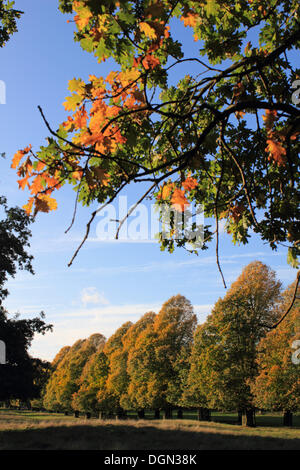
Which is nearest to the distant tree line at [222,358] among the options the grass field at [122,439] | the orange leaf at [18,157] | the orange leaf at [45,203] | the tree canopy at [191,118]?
the grass field at [122,439]

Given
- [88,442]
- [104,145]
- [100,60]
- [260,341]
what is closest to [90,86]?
[100,60]

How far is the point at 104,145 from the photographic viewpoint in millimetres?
4227

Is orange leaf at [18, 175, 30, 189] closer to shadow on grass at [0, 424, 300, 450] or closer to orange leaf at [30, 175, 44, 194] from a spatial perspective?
orange leaf at [30, 175, 44, 194]

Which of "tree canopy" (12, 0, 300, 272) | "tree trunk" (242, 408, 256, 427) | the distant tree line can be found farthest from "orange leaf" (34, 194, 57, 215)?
"tree trunk" (242, 408, 256, 427)

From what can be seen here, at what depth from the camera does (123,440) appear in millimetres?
17359

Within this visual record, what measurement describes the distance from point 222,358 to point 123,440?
17432 mm

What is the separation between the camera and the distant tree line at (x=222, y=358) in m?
30.4

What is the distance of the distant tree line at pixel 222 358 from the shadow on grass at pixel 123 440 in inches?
297

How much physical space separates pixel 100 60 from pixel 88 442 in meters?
16.5

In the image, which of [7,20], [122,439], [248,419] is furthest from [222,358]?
[7,20]

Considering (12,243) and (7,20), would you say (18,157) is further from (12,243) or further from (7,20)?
(12,243)

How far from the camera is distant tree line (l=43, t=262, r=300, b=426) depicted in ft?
99.8

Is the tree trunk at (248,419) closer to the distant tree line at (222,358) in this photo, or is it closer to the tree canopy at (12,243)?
the distant tree line at (222,358)

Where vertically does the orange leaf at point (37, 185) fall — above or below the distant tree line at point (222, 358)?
above
